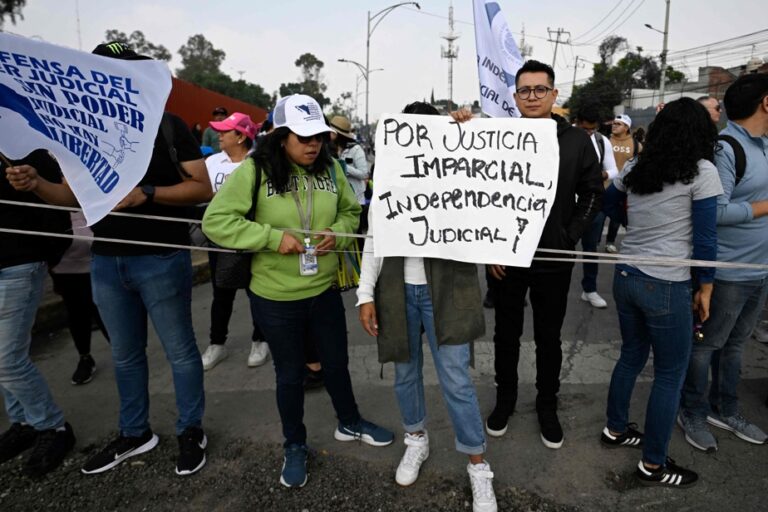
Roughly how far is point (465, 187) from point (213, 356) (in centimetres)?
265

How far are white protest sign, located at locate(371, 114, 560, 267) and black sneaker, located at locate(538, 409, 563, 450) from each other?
3.65 ft

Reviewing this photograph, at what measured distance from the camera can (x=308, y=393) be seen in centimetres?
326

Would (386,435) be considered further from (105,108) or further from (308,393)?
(105,108)

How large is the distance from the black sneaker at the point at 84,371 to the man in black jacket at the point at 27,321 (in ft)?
2.46

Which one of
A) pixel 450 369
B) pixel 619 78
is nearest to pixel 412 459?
pixel 450 369

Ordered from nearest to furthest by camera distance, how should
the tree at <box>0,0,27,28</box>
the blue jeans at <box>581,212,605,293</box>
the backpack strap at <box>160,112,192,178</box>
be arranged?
1. the backpack strap at <box>160,112,192,178</box>
2. the blue jeans at <box>581,212,605,293</box>
3. the tree at <box>0,0,27,28</box>

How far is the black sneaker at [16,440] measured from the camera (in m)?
2.63

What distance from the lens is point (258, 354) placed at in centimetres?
375

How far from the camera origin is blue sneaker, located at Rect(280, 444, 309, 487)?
2.36m

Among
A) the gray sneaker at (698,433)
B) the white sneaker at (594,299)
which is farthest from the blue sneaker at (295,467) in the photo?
the white sneaker at (594,299)

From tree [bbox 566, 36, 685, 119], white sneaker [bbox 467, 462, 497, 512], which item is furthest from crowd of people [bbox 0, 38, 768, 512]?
tree [bbox 566, 36, 685, 119]

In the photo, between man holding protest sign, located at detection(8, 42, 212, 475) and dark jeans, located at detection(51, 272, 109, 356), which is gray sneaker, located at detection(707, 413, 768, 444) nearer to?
man holding protest sign, located at detection(8, 42, 212, 475)

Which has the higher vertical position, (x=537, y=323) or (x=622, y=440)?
(x=537, y=323)

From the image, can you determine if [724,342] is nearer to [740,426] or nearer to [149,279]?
[740,426]
